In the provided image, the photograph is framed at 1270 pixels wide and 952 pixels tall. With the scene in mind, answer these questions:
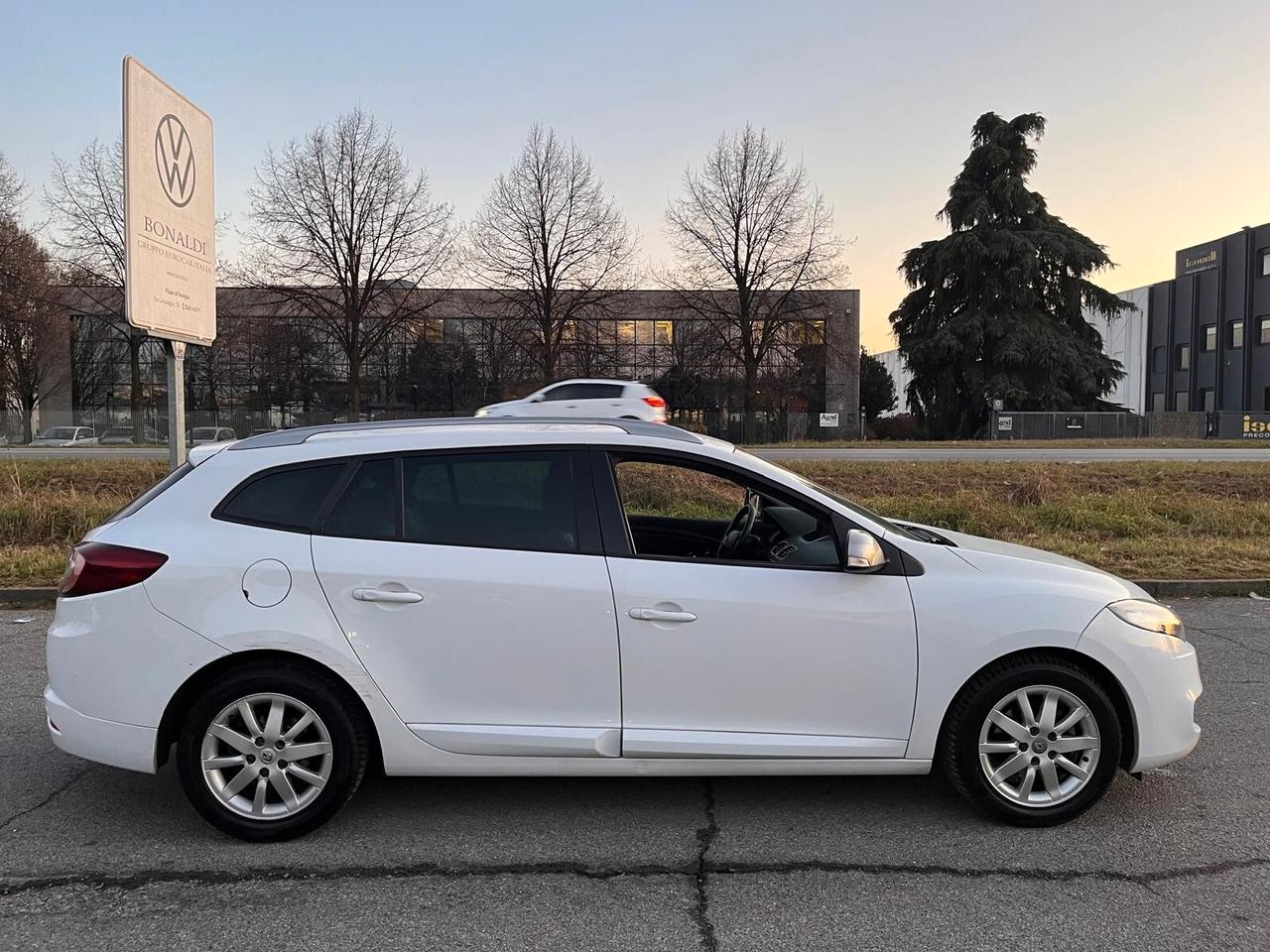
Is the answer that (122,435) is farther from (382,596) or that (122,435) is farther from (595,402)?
(382,596)

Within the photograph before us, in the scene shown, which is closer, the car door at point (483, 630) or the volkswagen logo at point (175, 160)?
the car door at point (483, 630)

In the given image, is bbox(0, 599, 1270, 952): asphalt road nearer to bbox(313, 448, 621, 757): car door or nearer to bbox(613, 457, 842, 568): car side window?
bbox(313, 448, 621, 757): car door

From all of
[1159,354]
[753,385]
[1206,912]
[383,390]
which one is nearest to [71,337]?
[383,390]

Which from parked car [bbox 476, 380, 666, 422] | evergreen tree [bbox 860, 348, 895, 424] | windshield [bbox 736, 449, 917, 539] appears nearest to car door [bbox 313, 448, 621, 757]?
windshield [bbox 736, 449, 917, 539]

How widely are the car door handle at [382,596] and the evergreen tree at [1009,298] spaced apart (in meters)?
42.6

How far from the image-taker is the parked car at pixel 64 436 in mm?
38466

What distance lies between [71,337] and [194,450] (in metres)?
52.3

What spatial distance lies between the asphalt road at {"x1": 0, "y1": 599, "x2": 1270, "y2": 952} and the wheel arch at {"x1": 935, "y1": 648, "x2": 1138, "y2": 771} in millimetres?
332

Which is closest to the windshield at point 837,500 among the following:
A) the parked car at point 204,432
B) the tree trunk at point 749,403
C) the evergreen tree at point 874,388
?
the tree trunk at point 749,403

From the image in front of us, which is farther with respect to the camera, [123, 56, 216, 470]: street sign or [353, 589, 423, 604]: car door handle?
[123, 56, 216, 470]: street sign

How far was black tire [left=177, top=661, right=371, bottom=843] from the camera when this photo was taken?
324cm

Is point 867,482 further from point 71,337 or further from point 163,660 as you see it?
point 71,337

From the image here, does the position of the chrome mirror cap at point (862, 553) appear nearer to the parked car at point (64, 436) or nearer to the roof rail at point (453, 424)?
the roof rail at point (453, 424)

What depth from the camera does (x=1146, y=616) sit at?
349 cm
